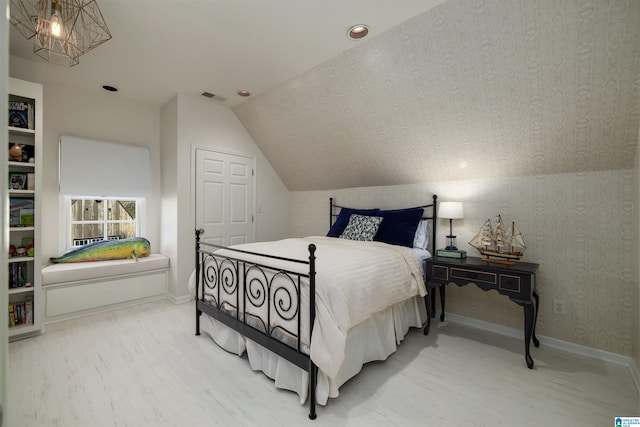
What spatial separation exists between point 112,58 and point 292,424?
3.47 meters

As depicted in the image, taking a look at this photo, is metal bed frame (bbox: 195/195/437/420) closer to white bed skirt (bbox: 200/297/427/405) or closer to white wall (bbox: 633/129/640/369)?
white bed skirt (bbox: 200/297/427/405)

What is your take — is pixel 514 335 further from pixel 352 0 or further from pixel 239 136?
pixel 239 136

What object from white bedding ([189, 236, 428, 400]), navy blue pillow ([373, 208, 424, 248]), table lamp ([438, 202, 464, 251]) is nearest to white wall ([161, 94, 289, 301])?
white bedding ([189, 236, 428, 400])

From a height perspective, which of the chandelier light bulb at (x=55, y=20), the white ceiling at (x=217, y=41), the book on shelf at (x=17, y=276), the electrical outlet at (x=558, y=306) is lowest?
the electrical outlet at (x=558, y=306)

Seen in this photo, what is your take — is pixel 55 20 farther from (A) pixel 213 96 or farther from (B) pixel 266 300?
(B) pixel 266 300

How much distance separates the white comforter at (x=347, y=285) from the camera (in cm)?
159

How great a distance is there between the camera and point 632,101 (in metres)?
1.93

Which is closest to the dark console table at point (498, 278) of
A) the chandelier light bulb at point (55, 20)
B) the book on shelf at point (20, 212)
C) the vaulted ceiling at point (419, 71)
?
the vaulted ceiling at point (419, 71)

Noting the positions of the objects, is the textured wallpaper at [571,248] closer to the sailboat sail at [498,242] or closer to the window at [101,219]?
the sailboat sail at [498,242]

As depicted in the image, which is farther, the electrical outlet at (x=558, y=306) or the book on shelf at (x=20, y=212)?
the book on shelf at (x=20, y=212)

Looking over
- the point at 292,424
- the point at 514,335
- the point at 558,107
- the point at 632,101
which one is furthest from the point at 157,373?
the point at 632,101

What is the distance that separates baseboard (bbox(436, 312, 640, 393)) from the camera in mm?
2128

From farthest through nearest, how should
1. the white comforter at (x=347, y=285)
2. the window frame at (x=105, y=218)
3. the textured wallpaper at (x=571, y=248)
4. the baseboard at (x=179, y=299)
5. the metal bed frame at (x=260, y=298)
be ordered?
the baseboard at (x=179, y=299) → the window frame at (x=105, y=218) → the textured wallpaper at (x=571, y=248) → the metal bed frame at (x=260, y=298) → the white comforter at (x=347, y=285)

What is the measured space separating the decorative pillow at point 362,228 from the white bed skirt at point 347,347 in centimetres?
85
